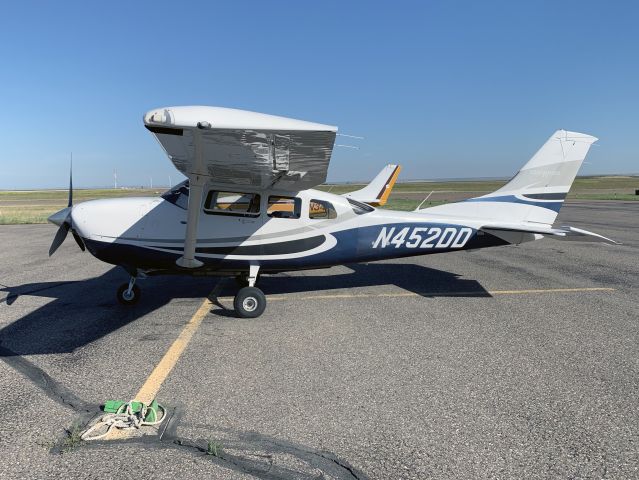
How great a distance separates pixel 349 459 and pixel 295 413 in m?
0.69

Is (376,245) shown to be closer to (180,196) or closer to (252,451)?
(180,196)

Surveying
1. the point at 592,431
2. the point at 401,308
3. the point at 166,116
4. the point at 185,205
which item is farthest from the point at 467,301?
the point at 166,116

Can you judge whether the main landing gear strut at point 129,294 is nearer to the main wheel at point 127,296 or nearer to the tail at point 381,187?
the main wheel at point 127,296

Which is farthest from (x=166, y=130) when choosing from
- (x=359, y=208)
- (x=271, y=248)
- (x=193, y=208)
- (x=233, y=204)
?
(x=359, y=208)

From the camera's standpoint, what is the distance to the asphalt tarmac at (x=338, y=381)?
2.66m

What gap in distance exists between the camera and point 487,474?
2.51 m

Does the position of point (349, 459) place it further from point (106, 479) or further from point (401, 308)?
point (401, 308)

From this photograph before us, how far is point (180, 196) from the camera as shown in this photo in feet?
20.7

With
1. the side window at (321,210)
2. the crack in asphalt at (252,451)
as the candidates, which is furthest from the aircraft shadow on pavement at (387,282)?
the crack in asphalt at (252,451)

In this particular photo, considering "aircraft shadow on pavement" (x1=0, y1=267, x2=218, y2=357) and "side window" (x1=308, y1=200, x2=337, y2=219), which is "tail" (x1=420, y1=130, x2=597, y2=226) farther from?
"aircraft shadow on pavement" (x1=0, y1=267, x2=218, y2=357)

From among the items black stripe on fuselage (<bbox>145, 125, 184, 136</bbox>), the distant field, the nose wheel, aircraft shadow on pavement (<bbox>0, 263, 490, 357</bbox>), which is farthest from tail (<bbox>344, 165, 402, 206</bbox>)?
black stripe on fuselage (<bbox>145, 125, 184, 136</bbox>)

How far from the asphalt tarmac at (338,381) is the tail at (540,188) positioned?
1.42 meters

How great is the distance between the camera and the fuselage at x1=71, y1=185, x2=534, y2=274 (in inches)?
241

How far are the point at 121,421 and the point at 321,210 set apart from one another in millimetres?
4367
